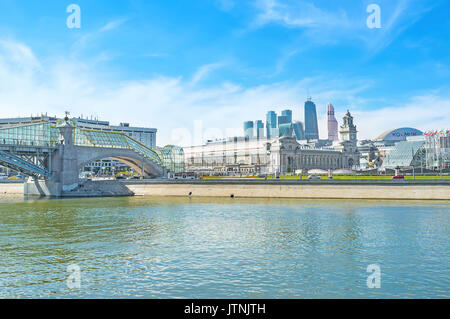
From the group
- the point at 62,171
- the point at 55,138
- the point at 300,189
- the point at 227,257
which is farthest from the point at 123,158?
the point at 227,257

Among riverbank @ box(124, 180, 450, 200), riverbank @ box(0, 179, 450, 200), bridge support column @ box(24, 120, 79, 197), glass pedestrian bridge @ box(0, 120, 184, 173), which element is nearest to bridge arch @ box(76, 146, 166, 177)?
glass pedestrian bridge @ box(0, 120, 184, 173)

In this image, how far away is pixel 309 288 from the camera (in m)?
17.4

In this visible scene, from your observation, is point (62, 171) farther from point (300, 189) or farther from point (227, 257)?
point (227, 257)

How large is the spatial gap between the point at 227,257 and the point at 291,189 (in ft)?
145

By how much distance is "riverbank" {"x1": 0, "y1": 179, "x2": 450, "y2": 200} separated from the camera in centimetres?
5784

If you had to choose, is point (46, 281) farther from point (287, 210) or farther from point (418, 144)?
point (418, 144)

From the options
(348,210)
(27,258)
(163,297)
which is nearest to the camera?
(163,297)

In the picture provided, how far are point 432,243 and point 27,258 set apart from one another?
2430 centimetres

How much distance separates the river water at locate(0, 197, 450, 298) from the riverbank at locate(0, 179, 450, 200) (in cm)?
1867

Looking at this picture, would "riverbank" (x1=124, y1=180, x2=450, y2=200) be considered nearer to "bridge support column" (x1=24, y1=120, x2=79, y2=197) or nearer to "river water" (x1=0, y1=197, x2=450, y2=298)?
"bridge support column" (x1=24, y1=120, x2=79, y2=197)

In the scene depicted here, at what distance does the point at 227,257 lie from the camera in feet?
75.7
